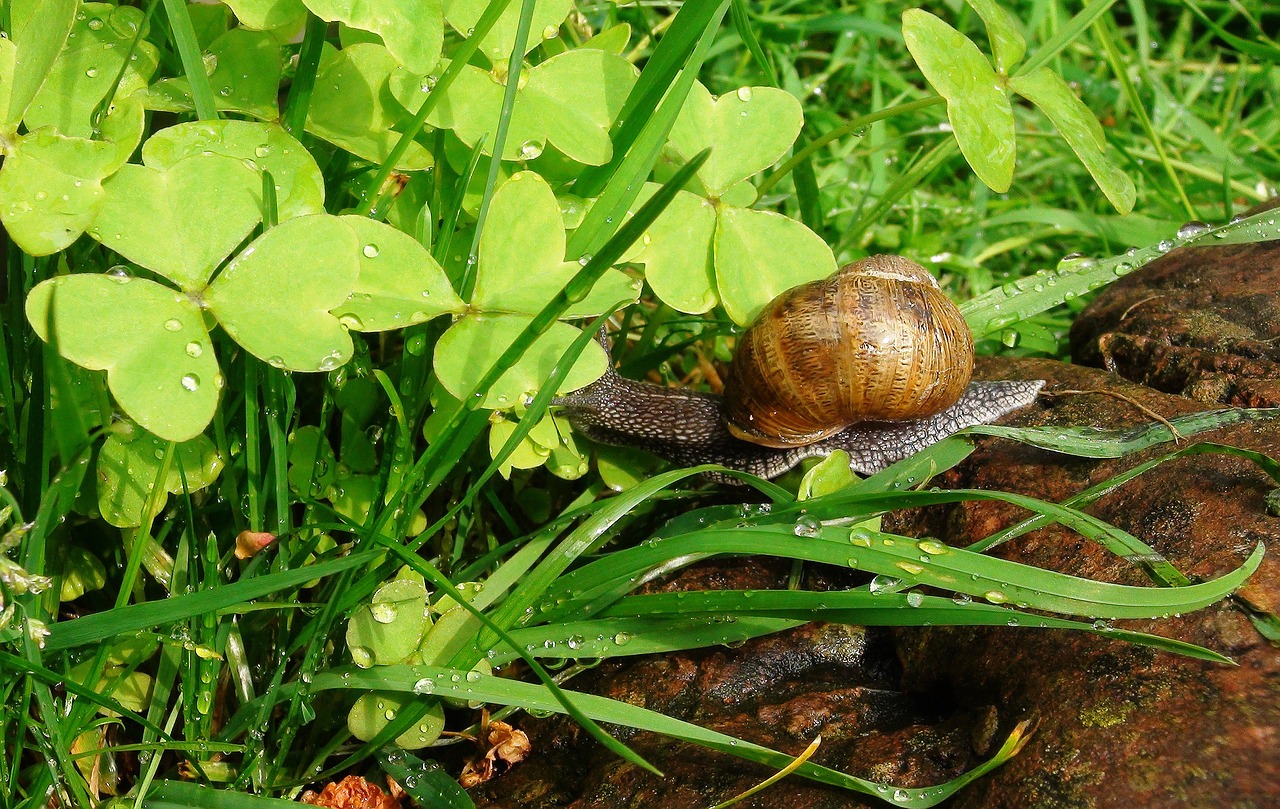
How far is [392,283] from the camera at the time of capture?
1.58 meters

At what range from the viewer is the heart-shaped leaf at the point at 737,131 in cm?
194

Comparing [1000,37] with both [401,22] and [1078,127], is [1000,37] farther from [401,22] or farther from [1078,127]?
[401,22]

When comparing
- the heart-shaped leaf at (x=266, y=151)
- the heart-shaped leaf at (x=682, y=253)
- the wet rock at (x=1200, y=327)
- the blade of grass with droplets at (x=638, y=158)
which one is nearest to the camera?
the heart-shaped leaf at (x=266, y=151)

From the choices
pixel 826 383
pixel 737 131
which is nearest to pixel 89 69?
pixel 737 131

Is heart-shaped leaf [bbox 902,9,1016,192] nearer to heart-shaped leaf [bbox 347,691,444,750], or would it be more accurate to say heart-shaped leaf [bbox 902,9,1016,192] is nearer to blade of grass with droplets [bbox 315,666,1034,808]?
blade of grass with droplets [bbox 315,666,1034,808]

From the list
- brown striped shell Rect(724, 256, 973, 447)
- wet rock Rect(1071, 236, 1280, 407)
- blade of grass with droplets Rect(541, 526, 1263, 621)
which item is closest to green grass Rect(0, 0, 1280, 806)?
blade of grass with droplets Rect(541, 526, 1263, 621)

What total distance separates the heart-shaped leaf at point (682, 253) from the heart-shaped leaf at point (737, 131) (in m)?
0.06

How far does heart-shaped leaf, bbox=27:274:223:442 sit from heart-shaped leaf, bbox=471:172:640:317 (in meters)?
0.43

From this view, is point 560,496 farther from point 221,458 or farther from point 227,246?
point 227,246

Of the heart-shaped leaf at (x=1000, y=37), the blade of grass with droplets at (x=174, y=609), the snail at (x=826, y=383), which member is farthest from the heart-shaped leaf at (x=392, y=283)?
the heart-shaped leaf at (x=1000, y=37)

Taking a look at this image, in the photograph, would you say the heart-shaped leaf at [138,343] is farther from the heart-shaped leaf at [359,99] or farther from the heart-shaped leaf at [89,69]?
the heart-shaped leaf at [359,99]

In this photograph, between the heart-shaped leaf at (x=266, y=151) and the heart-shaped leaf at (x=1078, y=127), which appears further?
the heart-shaped leaf at (x=1078, y=127)

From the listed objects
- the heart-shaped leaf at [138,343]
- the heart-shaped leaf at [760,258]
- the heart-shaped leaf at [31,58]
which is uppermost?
the heart-shaped leaf at [31,58]

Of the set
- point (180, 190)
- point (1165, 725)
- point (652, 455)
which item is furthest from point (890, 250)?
point (180, 190)
